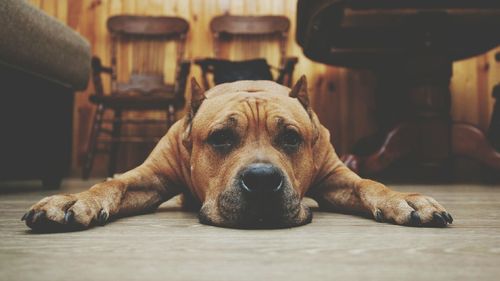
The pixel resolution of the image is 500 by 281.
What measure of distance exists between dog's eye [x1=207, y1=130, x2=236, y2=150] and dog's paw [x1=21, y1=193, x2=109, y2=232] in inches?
15.3

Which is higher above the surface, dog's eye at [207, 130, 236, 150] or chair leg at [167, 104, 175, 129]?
chair leg at [167, 104, 175, 129]

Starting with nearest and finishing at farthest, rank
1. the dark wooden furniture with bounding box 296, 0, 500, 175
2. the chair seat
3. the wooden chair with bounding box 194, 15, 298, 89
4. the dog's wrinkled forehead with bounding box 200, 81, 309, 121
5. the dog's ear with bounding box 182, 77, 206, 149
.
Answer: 1. the dog's wrinkled forehead with bounding box 200, 81, 309, 121
2. the dog's ear with bounding box 182, 77, 206, 149
3. the dark wooden furniture with bounding box 296, 0, 500, 175
4. the chair seat
5. the wooden chair with bounding box 194, 15, 298, 89

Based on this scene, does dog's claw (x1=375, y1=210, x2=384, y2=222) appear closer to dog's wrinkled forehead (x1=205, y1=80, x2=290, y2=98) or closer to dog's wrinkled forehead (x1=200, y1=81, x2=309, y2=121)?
dog's wrinkled forehead (x1=200, y1=81, x2=309, y2=121)

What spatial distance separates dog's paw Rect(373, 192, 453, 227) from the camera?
1198 mm

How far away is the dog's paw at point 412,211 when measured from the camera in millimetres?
1198

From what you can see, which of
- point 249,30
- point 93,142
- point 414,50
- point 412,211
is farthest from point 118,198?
point 249,30

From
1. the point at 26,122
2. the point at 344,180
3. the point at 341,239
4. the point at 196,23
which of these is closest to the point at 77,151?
the point at 196,23

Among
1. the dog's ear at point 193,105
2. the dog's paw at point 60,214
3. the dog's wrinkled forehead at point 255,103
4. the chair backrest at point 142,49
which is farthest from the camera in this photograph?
the chair backrest at point 142,49

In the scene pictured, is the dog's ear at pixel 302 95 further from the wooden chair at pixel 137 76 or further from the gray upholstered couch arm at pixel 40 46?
the wooden chair at pixel 137 76

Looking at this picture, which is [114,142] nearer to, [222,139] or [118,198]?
[118,198]

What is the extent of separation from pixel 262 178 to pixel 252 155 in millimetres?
131

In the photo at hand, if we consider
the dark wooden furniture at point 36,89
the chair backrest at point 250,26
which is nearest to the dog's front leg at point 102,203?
the dark wooden furniture at point 36,89

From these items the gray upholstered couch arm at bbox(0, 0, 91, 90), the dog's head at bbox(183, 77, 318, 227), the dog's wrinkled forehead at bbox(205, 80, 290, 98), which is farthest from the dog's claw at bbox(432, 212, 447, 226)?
the gray upholstered couch arm at bbox(0, 0, 91, 90)

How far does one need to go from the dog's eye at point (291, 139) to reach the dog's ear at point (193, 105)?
0.32m
